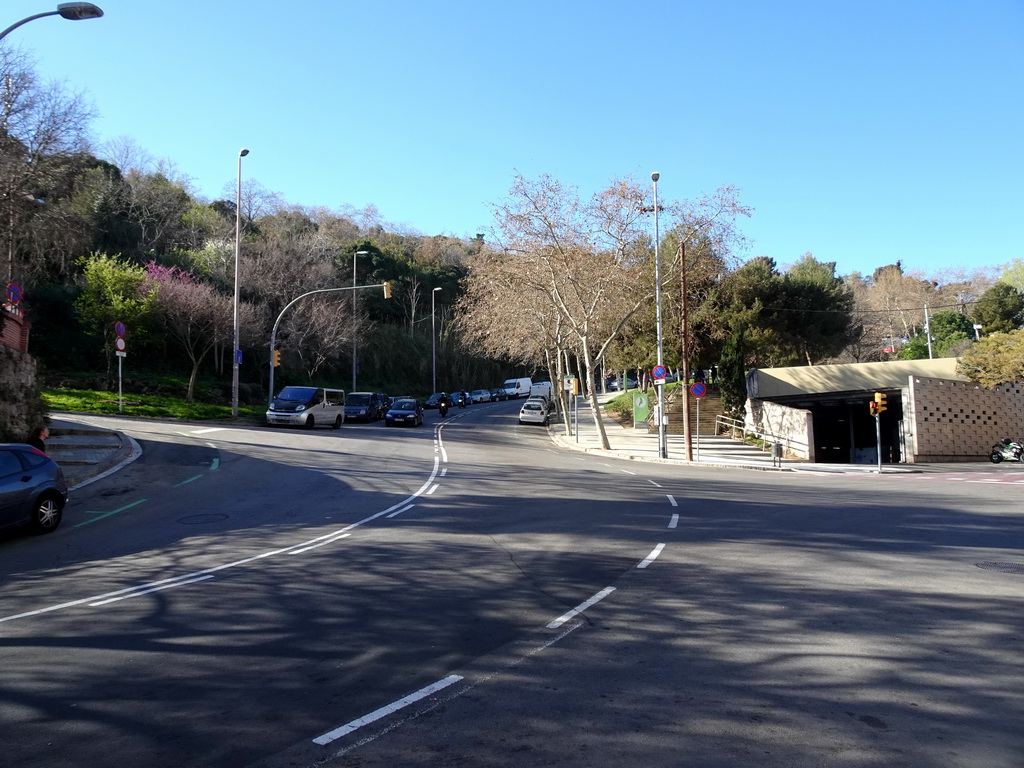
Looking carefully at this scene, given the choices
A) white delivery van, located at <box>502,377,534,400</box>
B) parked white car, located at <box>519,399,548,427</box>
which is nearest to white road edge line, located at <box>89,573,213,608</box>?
parked white car, located at <box>519,399,548,427</box>

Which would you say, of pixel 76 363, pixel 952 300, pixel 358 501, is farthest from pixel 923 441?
pixel 952 300

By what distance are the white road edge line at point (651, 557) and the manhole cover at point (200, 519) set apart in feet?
24.3

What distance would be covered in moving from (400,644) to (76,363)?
42556 mm

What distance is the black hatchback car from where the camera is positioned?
11.1 m

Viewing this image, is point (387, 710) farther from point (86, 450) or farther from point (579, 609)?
point (86, 450)

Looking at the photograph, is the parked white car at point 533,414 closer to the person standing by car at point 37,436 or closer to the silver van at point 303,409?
the silver van at point 303,409

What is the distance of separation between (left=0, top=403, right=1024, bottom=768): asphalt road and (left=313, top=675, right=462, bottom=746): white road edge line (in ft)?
0.06

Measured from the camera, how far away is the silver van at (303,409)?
1302 inches

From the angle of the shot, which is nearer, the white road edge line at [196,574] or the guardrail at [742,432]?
the white road edge line at [196,574]

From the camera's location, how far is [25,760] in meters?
4.00

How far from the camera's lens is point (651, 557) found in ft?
30.4

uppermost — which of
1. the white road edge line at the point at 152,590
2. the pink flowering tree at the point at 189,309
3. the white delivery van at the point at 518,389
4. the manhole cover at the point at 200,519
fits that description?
the pink flowering tree at the point at 189,309

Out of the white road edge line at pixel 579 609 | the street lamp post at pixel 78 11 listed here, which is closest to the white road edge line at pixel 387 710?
the white road edge line at pixel 579 609

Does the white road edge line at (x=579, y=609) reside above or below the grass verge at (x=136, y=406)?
below
